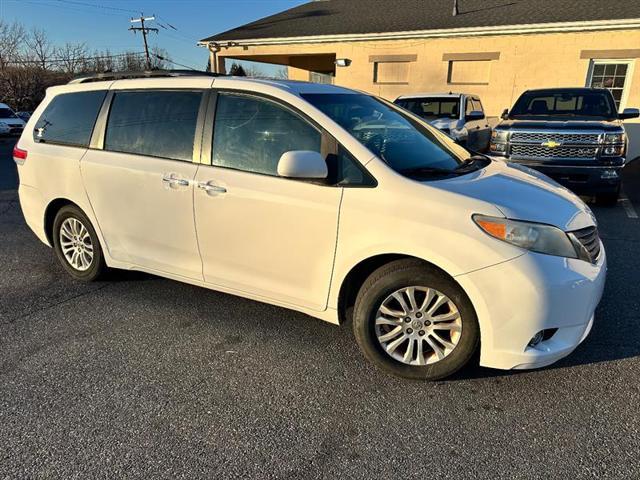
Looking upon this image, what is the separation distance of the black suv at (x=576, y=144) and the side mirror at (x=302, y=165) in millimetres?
5655

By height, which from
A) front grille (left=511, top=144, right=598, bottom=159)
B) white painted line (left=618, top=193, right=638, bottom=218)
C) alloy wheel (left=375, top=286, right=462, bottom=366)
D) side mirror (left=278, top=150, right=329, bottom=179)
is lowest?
white painted line (left=618, top=193, right=638, bottom=218)

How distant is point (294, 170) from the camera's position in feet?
8.96

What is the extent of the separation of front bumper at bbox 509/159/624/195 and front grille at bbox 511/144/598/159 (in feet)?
0.59

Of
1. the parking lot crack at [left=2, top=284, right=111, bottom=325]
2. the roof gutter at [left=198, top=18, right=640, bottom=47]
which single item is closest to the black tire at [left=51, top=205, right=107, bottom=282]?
the parking lot crack at [left=2, top=284, right=111, bottom=325]

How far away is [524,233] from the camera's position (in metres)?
2.48

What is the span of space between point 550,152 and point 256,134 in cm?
580

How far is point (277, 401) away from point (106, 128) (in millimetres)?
2682

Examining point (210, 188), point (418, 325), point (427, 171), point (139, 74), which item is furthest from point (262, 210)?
point (139, 74)

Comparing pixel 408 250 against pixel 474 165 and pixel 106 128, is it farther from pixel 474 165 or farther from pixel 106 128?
pixel 106 128

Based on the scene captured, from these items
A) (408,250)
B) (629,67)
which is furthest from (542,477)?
(629,67)

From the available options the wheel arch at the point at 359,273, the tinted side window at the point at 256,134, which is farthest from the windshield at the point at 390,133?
the wheel arch at the point at 359,273

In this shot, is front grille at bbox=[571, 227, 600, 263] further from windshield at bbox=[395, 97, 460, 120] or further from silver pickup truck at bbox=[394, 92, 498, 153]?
windshield at bbox=[395, 97, 460, 120]

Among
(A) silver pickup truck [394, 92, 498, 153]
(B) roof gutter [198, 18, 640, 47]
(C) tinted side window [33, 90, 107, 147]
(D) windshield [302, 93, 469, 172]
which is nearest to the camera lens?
(D) windshield [302, 93, 469, 172]

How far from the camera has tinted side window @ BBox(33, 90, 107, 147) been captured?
13.0 ft
